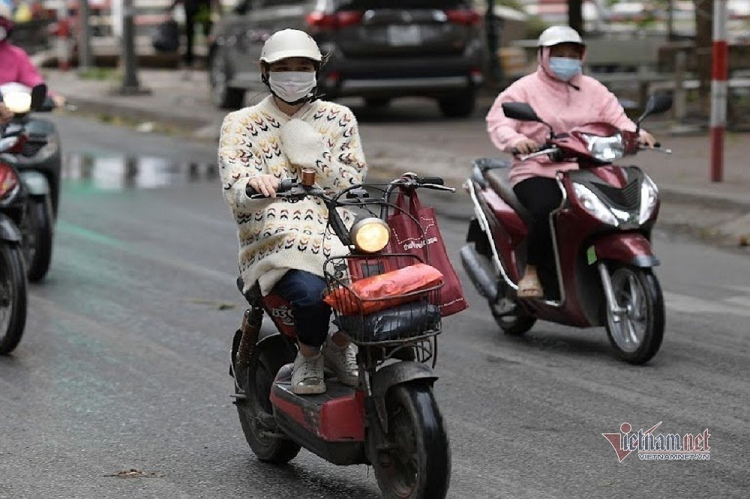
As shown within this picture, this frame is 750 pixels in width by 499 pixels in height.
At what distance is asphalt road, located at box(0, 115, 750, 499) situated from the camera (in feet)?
20.7

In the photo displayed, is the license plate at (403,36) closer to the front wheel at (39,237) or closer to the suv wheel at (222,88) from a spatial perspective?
the suv wheel at (222,88)

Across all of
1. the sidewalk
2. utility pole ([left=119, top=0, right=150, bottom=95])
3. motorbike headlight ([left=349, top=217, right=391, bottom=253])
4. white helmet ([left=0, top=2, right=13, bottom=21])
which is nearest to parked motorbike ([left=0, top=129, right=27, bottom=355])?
the sidewalk

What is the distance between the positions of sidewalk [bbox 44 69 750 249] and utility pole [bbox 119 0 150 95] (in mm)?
148

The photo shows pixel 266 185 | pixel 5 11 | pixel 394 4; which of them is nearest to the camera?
pixel 266 185

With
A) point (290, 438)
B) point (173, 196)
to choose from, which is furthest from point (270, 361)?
point (173, 196)

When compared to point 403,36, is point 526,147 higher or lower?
higher

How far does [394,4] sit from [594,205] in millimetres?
12237

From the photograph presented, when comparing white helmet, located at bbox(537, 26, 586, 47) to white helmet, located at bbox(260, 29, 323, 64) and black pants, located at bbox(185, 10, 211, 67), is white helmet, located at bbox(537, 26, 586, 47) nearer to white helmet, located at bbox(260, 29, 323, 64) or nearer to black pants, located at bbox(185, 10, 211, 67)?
white helmet, located at bbox(260, 29, 323, 64)

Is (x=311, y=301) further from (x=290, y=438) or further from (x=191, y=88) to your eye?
(x=191, y=88)

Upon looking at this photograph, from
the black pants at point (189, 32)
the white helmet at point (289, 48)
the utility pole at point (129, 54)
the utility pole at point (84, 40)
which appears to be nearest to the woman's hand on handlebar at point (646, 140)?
the white helmet at point (289, 48)

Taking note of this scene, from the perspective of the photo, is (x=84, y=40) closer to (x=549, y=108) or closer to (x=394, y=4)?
(x=394, y=4)

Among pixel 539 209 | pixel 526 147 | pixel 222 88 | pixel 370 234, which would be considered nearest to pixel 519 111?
pixel 526 147

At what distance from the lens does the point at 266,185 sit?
5.73m

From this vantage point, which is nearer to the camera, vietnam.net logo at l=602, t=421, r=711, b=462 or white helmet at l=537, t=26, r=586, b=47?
vietnam.net logo at l=602, t=421, r=711, b=462
